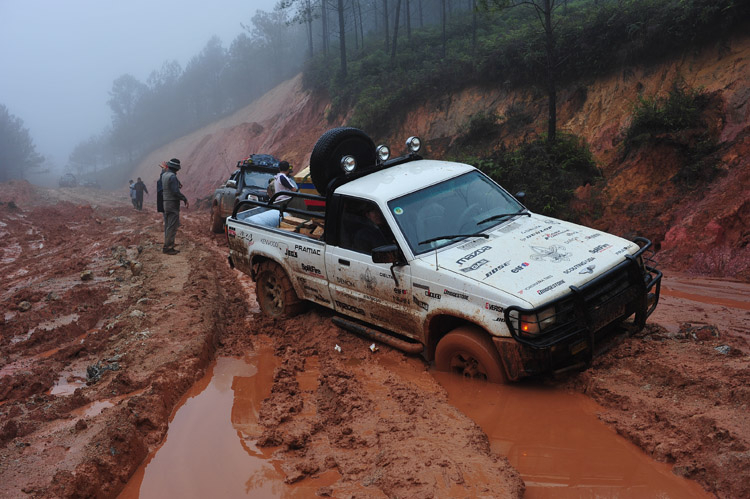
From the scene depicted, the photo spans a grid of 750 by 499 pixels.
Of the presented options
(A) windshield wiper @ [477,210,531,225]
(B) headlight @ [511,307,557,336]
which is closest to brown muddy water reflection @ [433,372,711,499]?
(B) headlight @ [511,307,557,336]

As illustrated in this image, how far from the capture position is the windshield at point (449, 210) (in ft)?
17.2

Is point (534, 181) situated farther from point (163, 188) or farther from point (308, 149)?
point (308, 149)

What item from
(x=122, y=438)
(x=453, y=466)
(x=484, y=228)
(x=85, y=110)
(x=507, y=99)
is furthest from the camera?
(x=85, y=110)

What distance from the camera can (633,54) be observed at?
46.1ft

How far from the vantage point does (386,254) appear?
16.4 ft

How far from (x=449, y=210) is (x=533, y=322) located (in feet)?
5.59

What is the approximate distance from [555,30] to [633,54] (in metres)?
3.00

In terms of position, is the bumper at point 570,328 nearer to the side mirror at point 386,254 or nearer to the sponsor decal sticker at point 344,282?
the side mirror at point 386,254

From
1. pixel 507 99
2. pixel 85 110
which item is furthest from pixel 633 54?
pixel 85 110

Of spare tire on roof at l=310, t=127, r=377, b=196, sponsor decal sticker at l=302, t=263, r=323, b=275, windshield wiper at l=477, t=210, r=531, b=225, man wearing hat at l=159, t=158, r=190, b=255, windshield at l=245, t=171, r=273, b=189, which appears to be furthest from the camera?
windshield at l=245, t=171, r=273, b=189

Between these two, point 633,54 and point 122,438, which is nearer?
point 122,438

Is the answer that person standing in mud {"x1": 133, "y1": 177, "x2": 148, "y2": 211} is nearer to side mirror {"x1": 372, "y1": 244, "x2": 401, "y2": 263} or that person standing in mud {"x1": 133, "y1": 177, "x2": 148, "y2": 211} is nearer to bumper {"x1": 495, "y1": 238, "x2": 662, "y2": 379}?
side mirror {"x1": 372, "y1": 244, "x2": 401, "y2": 263}

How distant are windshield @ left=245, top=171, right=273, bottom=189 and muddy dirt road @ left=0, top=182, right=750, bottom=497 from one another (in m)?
6.10

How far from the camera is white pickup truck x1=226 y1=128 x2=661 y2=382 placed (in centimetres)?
430
